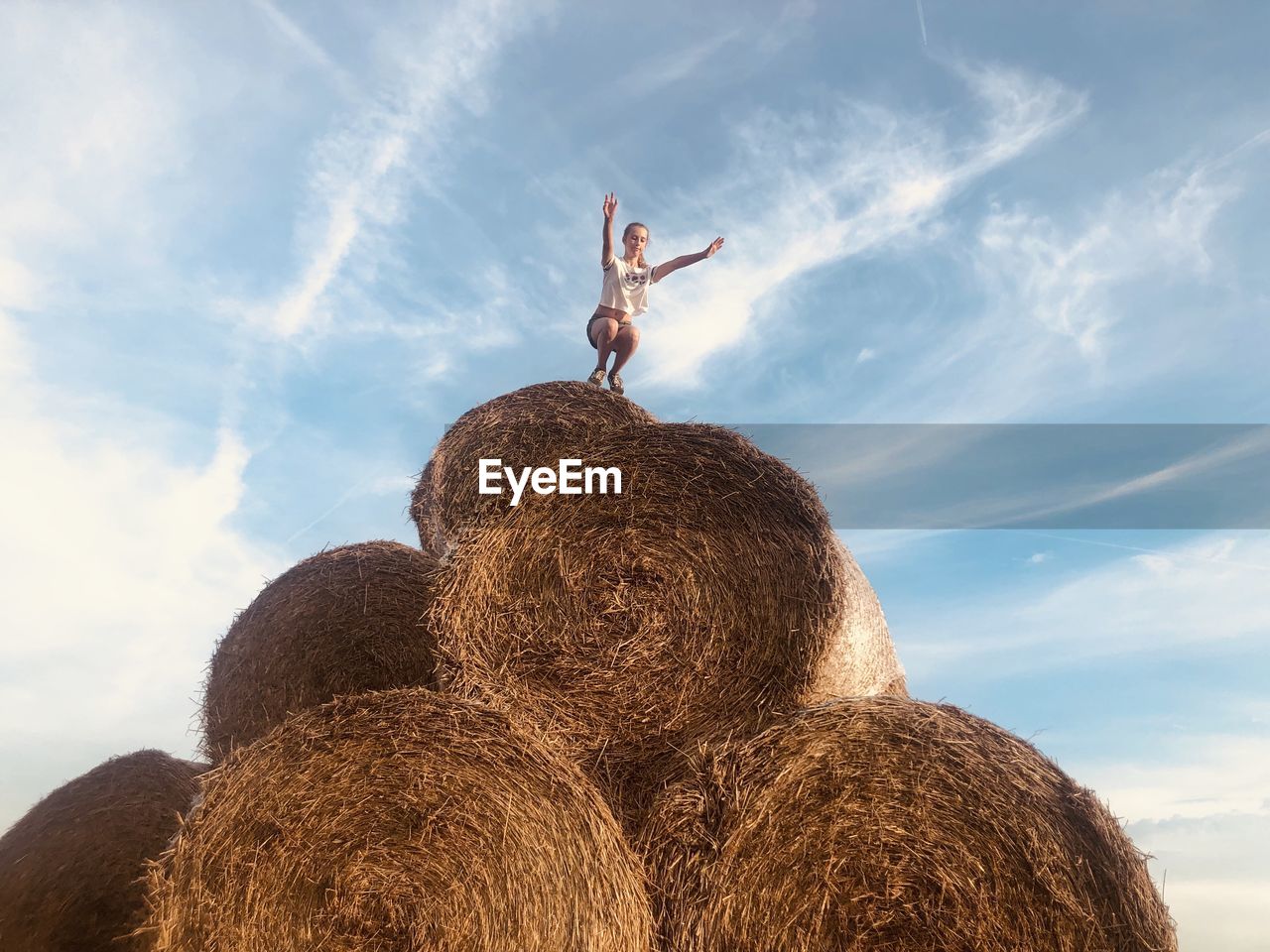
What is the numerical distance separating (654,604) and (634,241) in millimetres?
3115

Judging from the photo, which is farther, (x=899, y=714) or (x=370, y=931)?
(x=899, y=714)

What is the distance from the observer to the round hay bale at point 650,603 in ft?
12.0

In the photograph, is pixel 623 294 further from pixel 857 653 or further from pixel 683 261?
pixel 857 653

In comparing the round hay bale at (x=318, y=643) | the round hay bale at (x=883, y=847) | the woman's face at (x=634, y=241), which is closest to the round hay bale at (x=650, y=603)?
the round hay bale at (x=883, y=847)

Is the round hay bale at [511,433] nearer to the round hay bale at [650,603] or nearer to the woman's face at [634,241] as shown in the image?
the round hay bale at [650,603]

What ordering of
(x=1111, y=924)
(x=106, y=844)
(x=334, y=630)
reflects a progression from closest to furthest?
1. (x=1111, y=924)
2. (x=106, y=844)
3. (x=334, y=630)

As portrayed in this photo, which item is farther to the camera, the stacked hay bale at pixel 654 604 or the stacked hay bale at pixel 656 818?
the stacked hay bale at pixel 654 604

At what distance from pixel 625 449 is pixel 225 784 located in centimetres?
177

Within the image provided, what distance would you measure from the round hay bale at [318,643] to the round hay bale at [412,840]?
1.50m

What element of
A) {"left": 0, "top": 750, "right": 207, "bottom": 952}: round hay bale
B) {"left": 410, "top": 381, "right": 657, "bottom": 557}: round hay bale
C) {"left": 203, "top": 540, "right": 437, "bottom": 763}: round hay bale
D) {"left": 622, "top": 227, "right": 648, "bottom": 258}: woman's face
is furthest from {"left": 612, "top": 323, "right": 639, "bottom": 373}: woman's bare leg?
{"left": 0, "top": 750, "right": 207, "bottom": 952}: round hay bale

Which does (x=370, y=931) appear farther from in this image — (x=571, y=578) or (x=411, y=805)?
(x=571, y=578)

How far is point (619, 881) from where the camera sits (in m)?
3.08

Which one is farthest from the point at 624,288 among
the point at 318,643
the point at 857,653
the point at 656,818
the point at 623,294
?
the point at 656,818

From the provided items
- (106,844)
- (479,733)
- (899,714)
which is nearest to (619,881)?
(479,733)
